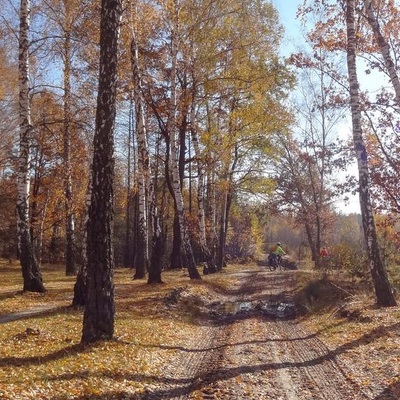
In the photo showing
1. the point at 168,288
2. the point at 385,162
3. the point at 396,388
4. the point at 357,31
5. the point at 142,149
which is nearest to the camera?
the point at 396,388

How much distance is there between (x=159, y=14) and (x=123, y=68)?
3179mm

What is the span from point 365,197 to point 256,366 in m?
6.21

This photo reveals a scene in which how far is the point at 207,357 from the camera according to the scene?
28.9ft

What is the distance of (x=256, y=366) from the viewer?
26.2ft

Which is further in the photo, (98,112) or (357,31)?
(357,31)

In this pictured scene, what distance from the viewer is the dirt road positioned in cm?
668

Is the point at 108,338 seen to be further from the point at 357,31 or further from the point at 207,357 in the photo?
the point at 357,31

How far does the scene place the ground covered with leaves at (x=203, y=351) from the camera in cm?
660

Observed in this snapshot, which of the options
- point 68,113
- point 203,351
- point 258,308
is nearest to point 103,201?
point 203,351

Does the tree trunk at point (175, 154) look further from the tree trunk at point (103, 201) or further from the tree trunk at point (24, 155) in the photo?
the tree trunk at point (103, 201)

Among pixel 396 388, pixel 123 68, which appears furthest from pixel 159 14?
pixel 396 388

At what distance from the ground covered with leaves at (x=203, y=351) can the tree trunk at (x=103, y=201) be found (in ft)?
1.51

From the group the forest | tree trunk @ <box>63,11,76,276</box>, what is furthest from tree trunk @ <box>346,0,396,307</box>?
tree trunk @ <box>63,11,76,276</box>

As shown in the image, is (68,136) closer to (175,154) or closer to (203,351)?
(175,154)
